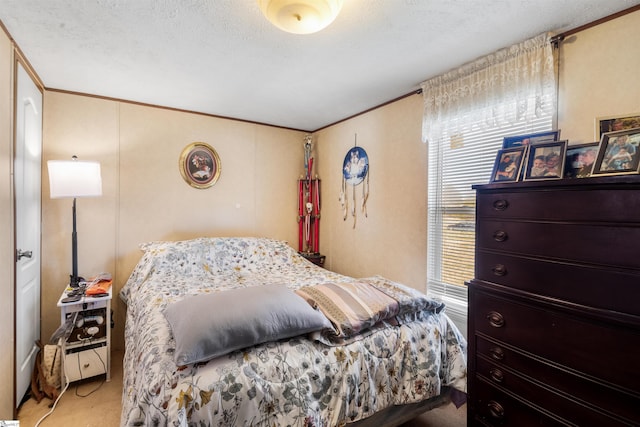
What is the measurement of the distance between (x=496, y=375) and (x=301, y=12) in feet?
6.26

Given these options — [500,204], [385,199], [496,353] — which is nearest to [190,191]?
[385,199]

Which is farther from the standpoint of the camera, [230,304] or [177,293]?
[177,293]

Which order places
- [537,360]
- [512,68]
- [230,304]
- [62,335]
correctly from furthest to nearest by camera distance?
[62,335] → [512,68] → [230,304] → [537,360]

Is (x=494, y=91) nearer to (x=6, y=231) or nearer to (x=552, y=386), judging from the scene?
(x=552, y=386)

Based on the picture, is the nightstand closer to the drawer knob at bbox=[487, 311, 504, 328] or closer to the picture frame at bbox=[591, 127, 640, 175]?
the drawer knob at bbox=[487, 311, 504, 328]

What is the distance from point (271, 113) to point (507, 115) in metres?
2.23

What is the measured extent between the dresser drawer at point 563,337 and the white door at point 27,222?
2823 millimetres

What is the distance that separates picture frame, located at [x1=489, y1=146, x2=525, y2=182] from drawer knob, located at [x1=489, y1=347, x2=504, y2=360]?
83cm

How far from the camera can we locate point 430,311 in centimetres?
175

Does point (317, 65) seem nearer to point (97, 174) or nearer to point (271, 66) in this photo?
point (271, 66)

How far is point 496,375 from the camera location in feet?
4.47

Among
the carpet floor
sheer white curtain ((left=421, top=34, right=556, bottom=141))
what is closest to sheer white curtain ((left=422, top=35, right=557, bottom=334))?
sheer white curtain ((left=421, top=34, right=556, bottom=141))

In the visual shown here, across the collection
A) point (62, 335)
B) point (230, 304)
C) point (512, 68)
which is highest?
point (512, 68)

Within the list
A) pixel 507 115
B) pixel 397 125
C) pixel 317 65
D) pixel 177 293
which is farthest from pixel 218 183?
pixel 507 115
